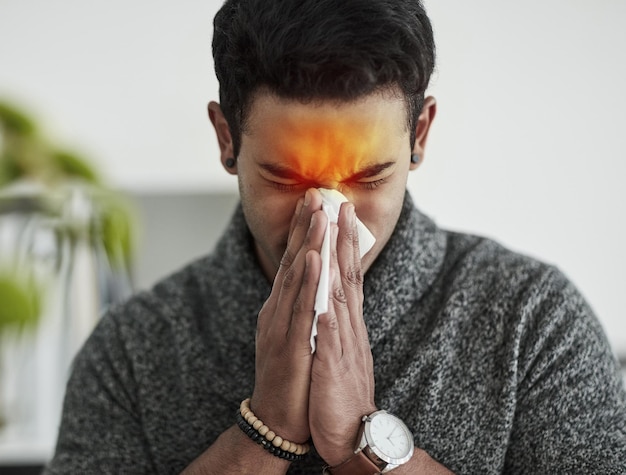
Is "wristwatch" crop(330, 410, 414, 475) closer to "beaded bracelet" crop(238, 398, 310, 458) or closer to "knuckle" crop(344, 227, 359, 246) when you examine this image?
"beaded bracelet" crop(238, 398, 310, 458)

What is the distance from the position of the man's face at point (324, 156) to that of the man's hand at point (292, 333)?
3 centimetres

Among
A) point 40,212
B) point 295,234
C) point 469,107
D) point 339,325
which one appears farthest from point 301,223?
point 469,107

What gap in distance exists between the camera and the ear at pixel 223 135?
1.04 meters

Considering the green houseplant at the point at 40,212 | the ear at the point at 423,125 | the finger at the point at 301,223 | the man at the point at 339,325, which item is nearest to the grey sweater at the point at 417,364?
the man at the point at 339,325

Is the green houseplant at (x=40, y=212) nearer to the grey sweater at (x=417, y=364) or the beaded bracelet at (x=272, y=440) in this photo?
the grey sweater at (x=417, y=364)

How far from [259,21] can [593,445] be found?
0.61 meters

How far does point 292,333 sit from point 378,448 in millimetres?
157

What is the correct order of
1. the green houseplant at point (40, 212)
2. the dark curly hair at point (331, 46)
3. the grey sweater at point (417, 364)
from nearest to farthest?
1. the dark curly hair at point (331, 46)
2. the grey sweater at point (417, 364)
3. the green houseplant at point (40, 212)

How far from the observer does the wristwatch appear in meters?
0.89

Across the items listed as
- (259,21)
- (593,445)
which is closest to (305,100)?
(259,21)

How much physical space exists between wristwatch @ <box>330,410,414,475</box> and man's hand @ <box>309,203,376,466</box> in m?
0.01

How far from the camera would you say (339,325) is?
3.02 ft

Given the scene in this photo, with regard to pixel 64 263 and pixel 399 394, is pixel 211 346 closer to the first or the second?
pixel 399 394

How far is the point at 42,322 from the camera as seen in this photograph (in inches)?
82.6
